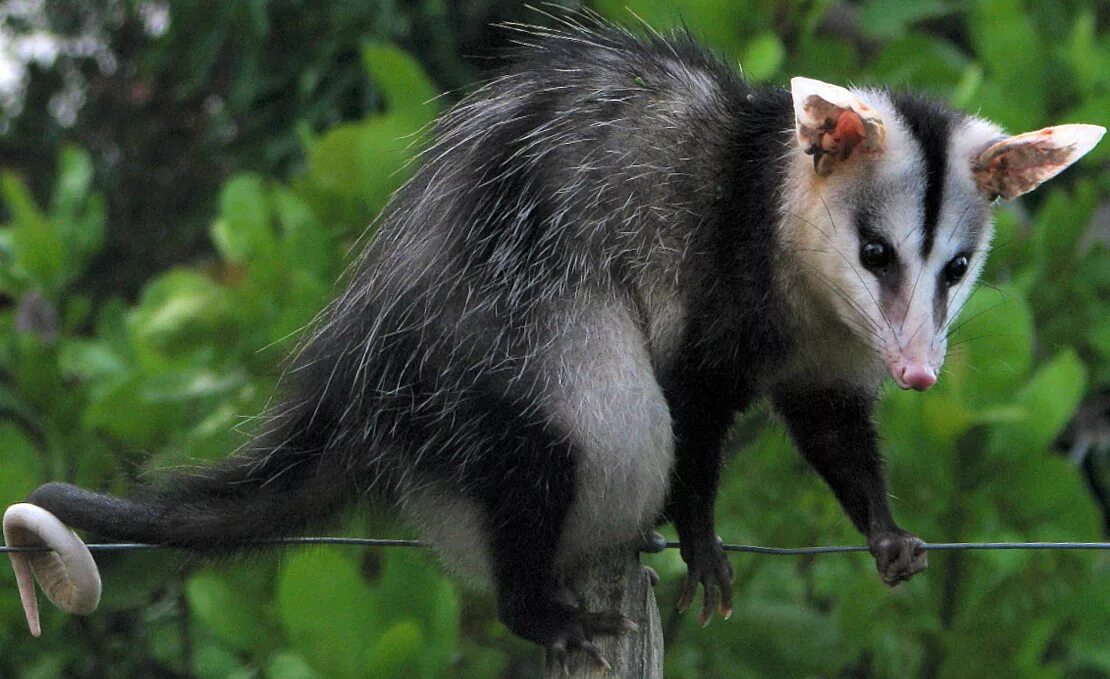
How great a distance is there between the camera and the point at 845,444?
351cm

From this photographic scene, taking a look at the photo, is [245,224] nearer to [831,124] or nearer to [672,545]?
[672,545]

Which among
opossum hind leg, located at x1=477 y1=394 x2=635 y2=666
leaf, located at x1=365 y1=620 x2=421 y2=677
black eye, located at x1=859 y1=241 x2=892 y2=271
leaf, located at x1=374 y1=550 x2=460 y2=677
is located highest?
black eye, located at x1=859 y1=241 x2=892 y2=271

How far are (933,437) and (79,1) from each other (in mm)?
6163

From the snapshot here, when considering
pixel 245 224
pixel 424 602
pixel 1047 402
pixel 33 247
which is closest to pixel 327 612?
pixel 424 602

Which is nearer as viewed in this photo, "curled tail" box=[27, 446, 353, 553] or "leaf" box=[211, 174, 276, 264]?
"curled tail" box=[27, 446, 353, 553]

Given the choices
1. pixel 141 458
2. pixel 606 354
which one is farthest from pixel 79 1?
pixel 606 354

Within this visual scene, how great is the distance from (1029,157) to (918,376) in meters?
0.62

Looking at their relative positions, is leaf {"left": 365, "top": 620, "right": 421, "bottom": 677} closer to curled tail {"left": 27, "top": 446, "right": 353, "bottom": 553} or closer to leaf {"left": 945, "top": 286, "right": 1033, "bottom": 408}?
curled tail {"left": 27, "top": 446, "right": 353, "bottom": 553}

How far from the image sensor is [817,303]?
3238mm

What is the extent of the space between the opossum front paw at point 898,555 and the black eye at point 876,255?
2.14 feet

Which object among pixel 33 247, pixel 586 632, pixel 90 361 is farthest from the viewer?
pixel 33 247

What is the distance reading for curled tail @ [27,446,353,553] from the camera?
9.93 feet

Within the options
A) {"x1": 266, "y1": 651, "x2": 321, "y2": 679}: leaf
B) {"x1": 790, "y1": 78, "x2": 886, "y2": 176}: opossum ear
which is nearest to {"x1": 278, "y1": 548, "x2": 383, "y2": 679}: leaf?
{"x1": 266, "y1": 651, "x2": 321, "y2": 679}: leaf

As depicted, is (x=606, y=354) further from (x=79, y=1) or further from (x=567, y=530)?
(x=79, y=1)
